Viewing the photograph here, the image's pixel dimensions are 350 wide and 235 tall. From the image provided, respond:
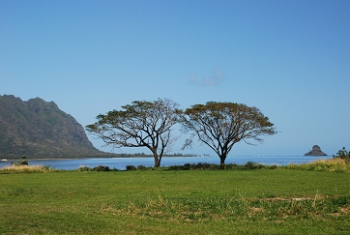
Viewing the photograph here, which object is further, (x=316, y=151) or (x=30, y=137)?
(x=30, y=137)

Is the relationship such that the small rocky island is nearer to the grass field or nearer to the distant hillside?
the distant hillside

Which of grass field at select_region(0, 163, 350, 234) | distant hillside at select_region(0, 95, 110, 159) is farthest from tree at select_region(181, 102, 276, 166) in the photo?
distant hillside at select_region(0, 95, 110, 159)

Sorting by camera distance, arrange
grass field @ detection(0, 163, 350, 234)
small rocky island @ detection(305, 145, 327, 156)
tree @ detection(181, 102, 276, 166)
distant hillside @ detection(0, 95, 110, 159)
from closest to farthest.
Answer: grass field @ detection(0, 163, 350, 234), tree @ detection(181, 102, 276, 166), small rocky island @ detection(305, 145, 327, 156), distant hillside @ detection(0, 95, 110, 159)

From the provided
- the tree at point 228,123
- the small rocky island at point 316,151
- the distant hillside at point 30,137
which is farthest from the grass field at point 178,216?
the small rocky island at point 316,151

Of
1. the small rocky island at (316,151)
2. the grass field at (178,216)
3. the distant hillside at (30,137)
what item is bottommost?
the grass field at (178,216)

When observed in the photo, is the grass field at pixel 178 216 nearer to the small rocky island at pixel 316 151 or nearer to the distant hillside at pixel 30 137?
the distant hillside at pixel 30 137

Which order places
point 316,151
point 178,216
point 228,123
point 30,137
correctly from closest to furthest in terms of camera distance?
point 178,216, point 228,123, point 316,151, point 30,137

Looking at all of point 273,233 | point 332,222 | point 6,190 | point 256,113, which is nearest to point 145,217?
point 273,233

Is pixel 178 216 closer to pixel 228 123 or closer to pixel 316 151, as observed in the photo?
pixel 228 123

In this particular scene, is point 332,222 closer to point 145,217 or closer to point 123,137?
point 145,217

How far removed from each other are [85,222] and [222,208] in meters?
4.69

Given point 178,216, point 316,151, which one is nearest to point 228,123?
point 178,216

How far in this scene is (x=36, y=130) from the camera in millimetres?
174875

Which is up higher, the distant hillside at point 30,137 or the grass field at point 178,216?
the distant hillside at point 30,137
